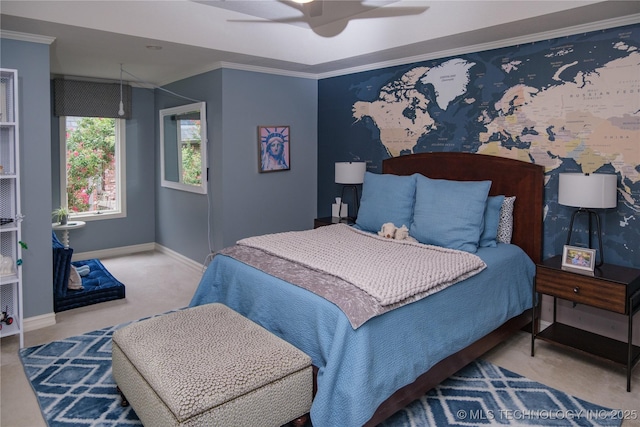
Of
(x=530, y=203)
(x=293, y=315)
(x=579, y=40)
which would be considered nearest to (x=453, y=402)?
(x=293, y=315)

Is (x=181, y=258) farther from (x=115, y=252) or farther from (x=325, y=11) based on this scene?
(x=325, y=11)

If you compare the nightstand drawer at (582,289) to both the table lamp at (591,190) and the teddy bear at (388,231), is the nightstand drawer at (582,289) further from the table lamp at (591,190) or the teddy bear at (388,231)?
the teddy bear at (388,231)

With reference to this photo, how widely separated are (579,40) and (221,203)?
3.27 meters

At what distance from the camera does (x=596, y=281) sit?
2.71 meters

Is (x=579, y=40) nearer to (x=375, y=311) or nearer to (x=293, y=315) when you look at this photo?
(x=375, y=311)

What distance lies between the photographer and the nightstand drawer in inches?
104

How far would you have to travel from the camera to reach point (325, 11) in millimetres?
3934

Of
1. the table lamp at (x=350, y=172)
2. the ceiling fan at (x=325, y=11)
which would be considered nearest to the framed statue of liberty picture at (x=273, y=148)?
the table lamp at (x=350, y=172)

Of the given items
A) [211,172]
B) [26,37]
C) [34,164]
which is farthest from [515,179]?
[26,37]

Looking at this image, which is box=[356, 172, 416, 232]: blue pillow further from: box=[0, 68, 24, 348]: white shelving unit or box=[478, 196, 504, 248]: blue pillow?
box=[0, 68, 24, 348]: white shelving unit

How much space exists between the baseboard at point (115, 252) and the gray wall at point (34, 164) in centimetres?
225

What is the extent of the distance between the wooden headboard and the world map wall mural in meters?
0.06

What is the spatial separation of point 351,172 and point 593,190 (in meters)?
2.16

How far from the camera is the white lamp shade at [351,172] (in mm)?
4453
